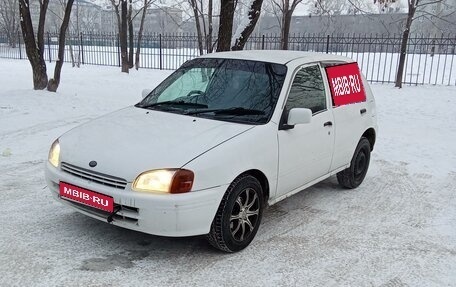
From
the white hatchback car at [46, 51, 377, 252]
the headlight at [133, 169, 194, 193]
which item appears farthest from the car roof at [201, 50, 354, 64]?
the headlight at [133, 169, 194, 193]

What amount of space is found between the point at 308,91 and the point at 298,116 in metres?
0.71

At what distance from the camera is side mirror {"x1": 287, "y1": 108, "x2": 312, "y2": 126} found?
4098mm

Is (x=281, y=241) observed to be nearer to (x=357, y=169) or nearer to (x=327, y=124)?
(x=327, y=124)

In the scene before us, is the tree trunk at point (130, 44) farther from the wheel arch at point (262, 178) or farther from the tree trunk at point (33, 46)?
the wheel arch at point (262, 178)

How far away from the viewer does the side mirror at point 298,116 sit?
4.10 metres

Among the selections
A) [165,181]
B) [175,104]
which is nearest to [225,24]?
[175,104]

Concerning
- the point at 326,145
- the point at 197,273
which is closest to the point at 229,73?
the point at 326,145

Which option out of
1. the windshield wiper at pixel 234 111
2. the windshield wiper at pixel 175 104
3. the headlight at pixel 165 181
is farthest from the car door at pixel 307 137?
the headlight at pixel 165 181

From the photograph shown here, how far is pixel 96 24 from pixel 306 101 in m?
53.6

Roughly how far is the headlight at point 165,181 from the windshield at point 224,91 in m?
0.93

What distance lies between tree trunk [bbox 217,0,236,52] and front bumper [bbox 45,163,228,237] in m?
6.66

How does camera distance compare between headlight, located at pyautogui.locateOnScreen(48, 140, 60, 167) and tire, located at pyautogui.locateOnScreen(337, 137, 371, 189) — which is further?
tire, located at pyautogui.locateOnScreen(337, 137, 371, 189)

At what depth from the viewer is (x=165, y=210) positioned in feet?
11.0

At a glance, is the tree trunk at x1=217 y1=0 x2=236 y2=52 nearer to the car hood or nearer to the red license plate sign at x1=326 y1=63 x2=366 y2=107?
the red license plate sign at x1=326 y1=63 x2=366 y2=107
